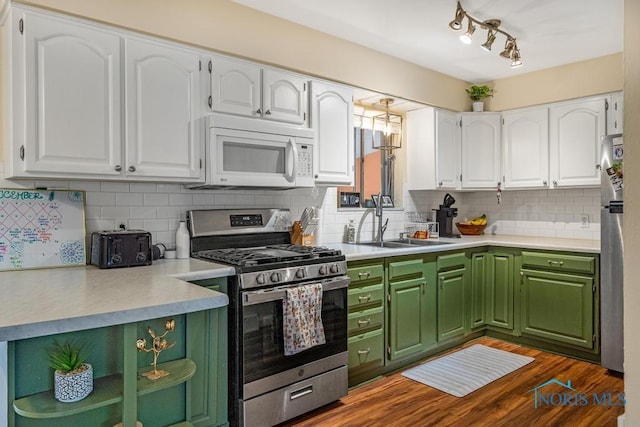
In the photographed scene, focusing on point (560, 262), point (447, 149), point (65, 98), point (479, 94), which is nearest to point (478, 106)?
point (479, 94)

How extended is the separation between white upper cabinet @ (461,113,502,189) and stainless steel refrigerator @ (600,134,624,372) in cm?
124

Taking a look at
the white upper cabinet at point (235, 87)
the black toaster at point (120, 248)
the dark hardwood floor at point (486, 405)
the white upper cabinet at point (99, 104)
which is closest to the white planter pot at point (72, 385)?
the black toaster at point (120, 248)

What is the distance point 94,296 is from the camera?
174 cm

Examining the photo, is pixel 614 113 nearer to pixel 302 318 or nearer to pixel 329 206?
pixel 329 206

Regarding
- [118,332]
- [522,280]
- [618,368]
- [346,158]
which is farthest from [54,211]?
[618,368]

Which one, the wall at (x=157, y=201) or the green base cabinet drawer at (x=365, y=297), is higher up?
the wall at (x=157, y=201)

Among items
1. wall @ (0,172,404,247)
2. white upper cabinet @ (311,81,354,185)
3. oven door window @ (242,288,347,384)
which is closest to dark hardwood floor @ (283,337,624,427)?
oven door window @ (242,288,347,384)

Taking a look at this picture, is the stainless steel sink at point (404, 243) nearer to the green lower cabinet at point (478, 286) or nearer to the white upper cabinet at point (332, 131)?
the green lower cabinet at point (478, 286)

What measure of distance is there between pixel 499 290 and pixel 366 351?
1.63 meters

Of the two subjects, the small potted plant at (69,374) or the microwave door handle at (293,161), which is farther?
the microwave door handle at (293,161)

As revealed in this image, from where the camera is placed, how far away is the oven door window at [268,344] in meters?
2.40

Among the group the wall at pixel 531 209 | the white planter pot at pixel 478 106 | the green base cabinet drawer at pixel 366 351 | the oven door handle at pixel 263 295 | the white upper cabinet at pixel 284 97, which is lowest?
the green base cabinet drawer at pixel 366 351

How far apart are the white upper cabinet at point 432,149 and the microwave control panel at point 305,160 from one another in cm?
170

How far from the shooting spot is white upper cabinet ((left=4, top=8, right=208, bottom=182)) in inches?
83.9
